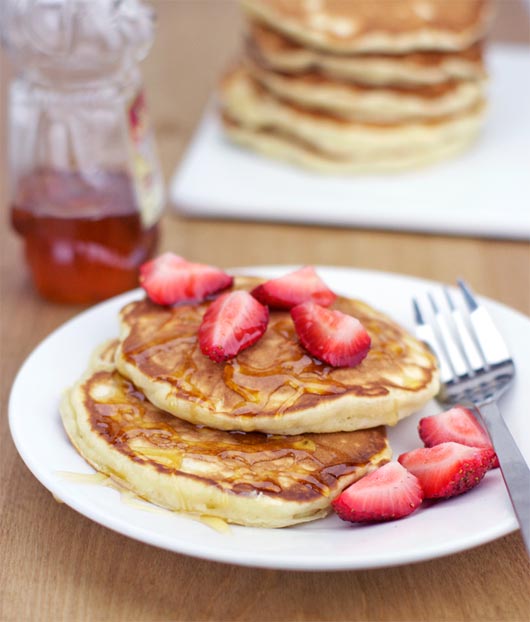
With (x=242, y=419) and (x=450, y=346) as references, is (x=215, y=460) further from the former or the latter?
(x=450, y=346)

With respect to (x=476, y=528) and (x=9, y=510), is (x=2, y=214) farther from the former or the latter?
(x=476, y=528)

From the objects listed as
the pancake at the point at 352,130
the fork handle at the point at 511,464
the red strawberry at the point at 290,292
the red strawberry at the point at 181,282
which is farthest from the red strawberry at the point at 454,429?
the pancake at the point at 352,130

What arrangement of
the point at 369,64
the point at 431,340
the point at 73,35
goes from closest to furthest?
the point at 431,340, the point at 73,35, the point at 369,64

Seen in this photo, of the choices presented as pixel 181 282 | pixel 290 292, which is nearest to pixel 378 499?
pixel 290 292

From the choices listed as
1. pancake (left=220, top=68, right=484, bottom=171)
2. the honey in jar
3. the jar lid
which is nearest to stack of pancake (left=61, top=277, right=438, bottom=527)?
the honey in jar

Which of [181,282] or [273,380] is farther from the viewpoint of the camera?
[181,282]

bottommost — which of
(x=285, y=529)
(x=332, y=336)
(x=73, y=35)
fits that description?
(x=285, y=529)
